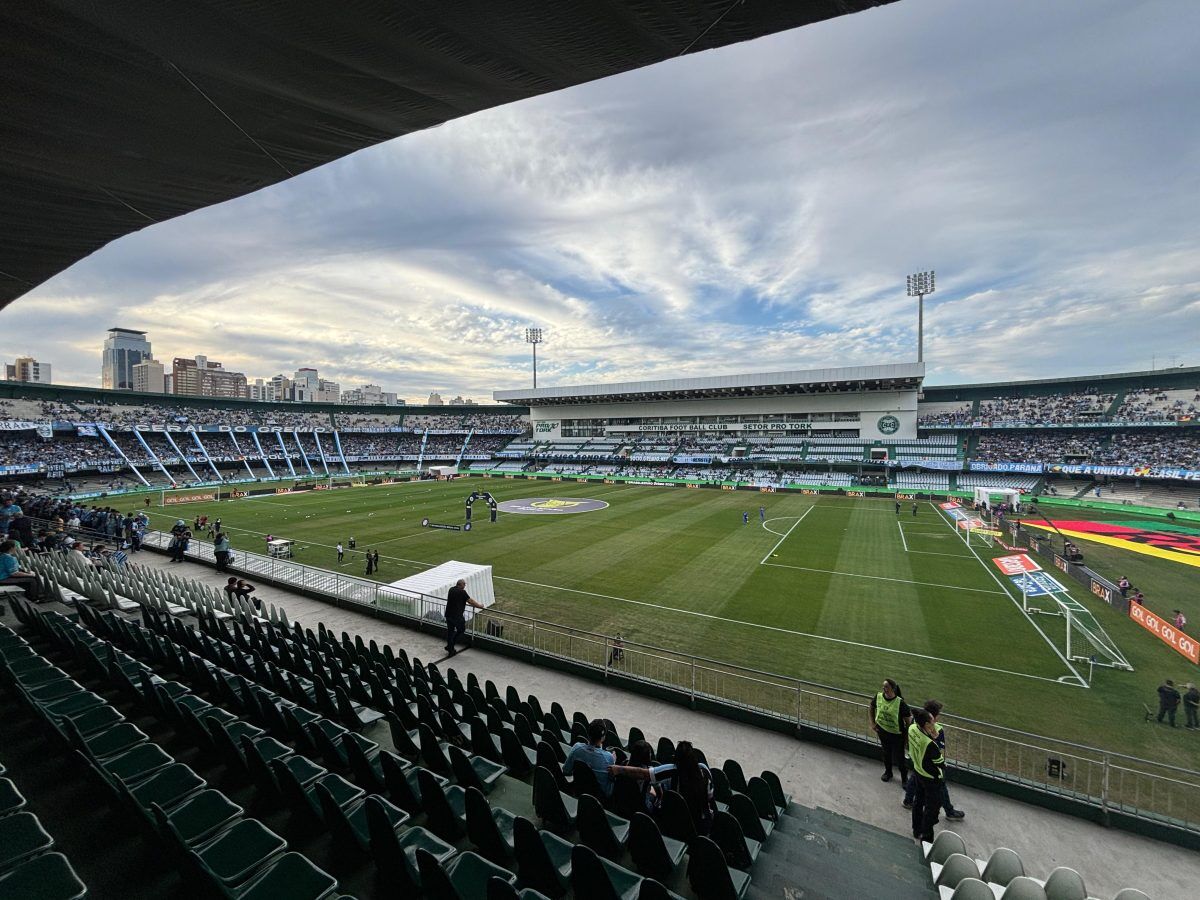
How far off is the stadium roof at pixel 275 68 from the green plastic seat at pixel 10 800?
15.7 feet

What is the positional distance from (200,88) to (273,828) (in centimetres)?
570

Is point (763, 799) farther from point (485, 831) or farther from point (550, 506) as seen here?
point (550, 506)

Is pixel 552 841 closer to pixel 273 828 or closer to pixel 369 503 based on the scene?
pixel 273 828

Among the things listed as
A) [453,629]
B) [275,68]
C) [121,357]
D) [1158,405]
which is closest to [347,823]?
[275,68]

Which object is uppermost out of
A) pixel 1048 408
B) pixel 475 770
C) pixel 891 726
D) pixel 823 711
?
pixel 1048 408

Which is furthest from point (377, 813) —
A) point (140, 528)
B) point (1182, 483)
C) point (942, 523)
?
point (1182, 483)

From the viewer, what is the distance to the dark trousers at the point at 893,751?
6959 millimetres

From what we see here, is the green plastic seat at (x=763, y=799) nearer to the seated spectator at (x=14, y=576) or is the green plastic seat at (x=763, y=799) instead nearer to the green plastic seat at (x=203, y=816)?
the green plastic seat at (x=203, y=816)

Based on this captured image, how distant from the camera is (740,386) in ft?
214

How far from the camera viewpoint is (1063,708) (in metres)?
11.1

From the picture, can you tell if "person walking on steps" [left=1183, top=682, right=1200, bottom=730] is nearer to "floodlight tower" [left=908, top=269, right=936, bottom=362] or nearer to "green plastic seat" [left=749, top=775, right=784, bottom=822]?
"green plastic seat" [left=749, top=775, right=784, bottom=822]

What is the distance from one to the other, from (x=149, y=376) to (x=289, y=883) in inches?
8546

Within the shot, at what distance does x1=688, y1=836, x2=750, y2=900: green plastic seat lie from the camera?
3582 mm

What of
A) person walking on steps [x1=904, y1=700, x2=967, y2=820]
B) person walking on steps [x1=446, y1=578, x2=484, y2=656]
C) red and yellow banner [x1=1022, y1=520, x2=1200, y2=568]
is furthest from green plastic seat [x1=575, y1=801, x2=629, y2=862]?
red and yellow banner [x1=1022, y1=520, x2=1200, y2=568]
